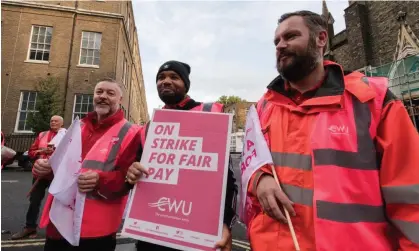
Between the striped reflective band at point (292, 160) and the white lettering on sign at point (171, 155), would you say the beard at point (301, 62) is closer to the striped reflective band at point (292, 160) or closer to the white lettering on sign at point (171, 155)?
the striped reflective band at point (292, 160)

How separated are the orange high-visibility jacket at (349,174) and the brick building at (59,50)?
55.5 feet

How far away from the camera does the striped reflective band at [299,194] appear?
4.05 feet

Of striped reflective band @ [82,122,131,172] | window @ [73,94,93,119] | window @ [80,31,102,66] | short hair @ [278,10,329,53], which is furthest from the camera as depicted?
window @ [80,31,102,66]

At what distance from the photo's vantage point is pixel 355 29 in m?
15.0

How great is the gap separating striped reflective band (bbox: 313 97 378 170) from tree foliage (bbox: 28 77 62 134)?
627 inches

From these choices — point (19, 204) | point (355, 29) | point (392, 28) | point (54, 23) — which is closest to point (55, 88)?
point (54, 23)

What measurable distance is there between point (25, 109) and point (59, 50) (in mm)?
4268

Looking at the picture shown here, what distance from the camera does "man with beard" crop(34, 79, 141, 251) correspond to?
1.97 m

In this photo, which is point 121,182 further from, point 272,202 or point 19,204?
point 19,204

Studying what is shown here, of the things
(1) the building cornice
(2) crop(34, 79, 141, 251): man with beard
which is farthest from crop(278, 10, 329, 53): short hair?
(1) the building cornice

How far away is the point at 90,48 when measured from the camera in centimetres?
1708

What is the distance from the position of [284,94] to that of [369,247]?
907 mm

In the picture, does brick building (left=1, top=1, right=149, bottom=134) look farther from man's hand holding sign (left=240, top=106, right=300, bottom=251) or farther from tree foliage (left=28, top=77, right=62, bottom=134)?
man's hand holding sign (left=240, top=106, right=300, bottom=251)

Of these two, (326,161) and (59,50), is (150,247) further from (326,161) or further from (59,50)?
(59,50)
